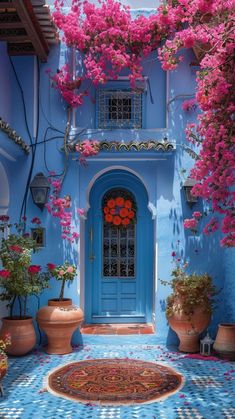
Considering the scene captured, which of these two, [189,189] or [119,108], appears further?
[119,108]

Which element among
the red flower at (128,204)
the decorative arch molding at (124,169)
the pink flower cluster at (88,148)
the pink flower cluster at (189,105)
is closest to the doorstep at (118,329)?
the decorative arch molding at (124,169)

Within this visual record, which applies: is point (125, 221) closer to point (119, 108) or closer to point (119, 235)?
point (119, 235)

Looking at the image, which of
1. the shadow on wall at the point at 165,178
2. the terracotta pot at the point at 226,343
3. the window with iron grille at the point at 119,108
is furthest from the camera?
the window with iron grille at the point at 119,108

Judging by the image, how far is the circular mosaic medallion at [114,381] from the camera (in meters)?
5.68

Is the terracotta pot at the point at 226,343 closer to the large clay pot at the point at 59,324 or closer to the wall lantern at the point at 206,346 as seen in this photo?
the wall lantern at the point at 206,346

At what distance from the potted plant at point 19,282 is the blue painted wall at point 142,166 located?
630mm

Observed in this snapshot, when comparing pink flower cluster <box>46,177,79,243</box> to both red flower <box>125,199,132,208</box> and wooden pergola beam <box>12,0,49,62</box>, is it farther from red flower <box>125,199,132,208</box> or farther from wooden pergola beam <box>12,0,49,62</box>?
wooden pergola beam <box>12,0,49,62</box>

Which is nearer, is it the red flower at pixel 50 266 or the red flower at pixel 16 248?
the red flower at pixel 16 248

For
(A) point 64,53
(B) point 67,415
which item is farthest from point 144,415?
(A) point 64,53

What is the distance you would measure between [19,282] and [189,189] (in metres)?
3.18

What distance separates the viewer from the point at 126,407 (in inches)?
211

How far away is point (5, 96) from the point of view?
8.11m

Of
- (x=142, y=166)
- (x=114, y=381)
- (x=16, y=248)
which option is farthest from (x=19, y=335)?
(x=142, y=166)

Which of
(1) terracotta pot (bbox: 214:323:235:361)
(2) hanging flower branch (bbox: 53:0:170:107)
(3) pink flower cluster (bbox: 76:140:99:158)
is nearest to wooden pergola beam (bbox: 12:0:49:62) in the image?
(2) hanging flower branch (bbox: 53:0:170:107)
